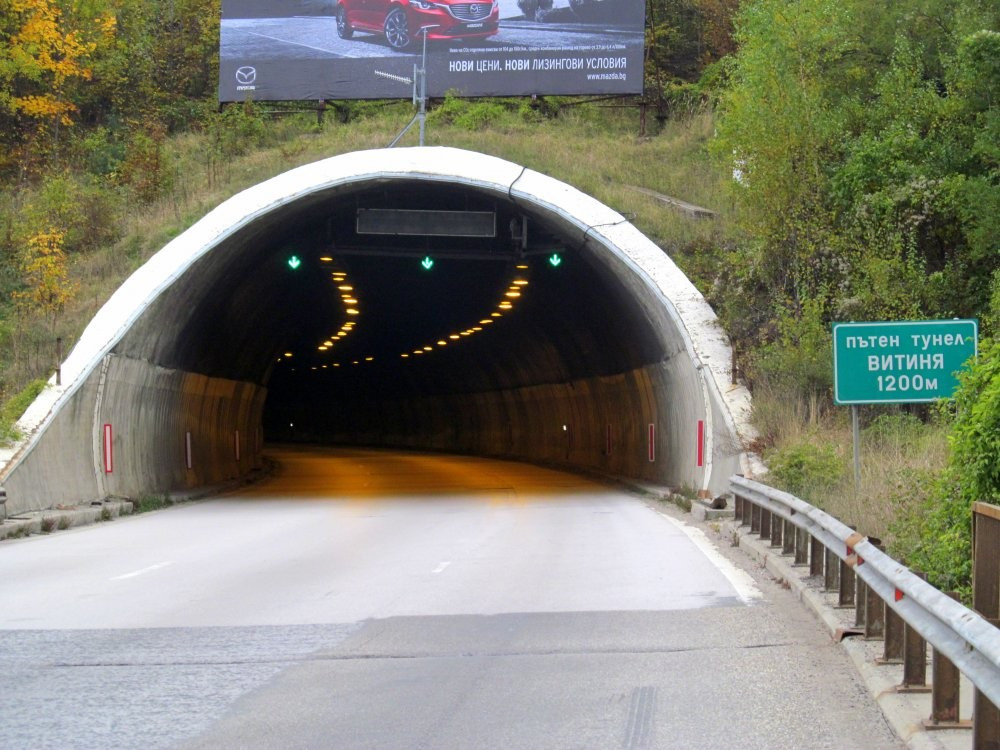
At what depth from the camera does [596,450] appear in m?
40.5

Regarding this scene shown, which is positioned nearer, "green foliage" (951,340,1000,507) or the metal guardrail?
the metal guardrail

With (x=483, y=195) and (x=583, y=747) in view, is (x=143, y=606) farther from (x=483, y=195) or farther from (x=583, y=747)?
(x=483, y=195)

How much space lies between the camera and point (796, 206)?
25.5 metres

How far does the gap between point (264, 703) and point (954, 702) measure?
3970mm

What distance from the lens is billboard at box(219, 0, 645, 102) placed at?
3831cm

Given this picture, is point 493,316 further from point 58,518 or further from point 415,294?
point 58,518

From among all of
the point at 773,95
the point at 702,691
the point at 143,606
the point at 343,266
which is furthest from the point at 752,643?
the point at 343,266

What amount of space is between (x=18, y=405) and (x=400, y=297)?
20983 mm

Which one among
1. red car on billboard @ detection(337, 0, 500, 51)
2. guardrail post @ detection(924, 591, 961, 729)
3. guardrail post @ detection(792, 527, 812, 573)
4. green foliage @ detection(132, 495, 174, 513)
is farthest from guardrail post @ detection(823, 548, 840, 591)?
red car on billboard @ detection(337, 0, 500, 51)

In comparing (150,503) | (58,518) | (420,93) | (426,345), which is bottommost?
(150,503)

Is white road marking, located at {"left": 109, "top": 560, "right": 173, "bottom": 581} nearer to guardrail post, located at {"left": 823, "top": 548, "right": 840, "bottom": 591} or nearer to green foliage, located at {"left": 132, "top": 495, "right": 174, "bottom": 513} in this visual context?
guardrail post, located at {"left": 823, "top": 548, "right": 840, "bottom": 591}

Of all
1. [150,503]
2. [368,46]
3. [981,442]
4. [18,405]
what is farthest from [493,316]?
[981,442]

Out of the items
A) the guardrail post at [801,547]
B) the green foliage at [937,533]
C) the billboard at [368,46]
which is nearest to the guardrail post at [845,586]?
the green foliage at [937,533]

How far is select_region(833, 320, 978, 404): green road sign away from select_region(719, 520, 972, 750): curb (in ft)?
9.14
